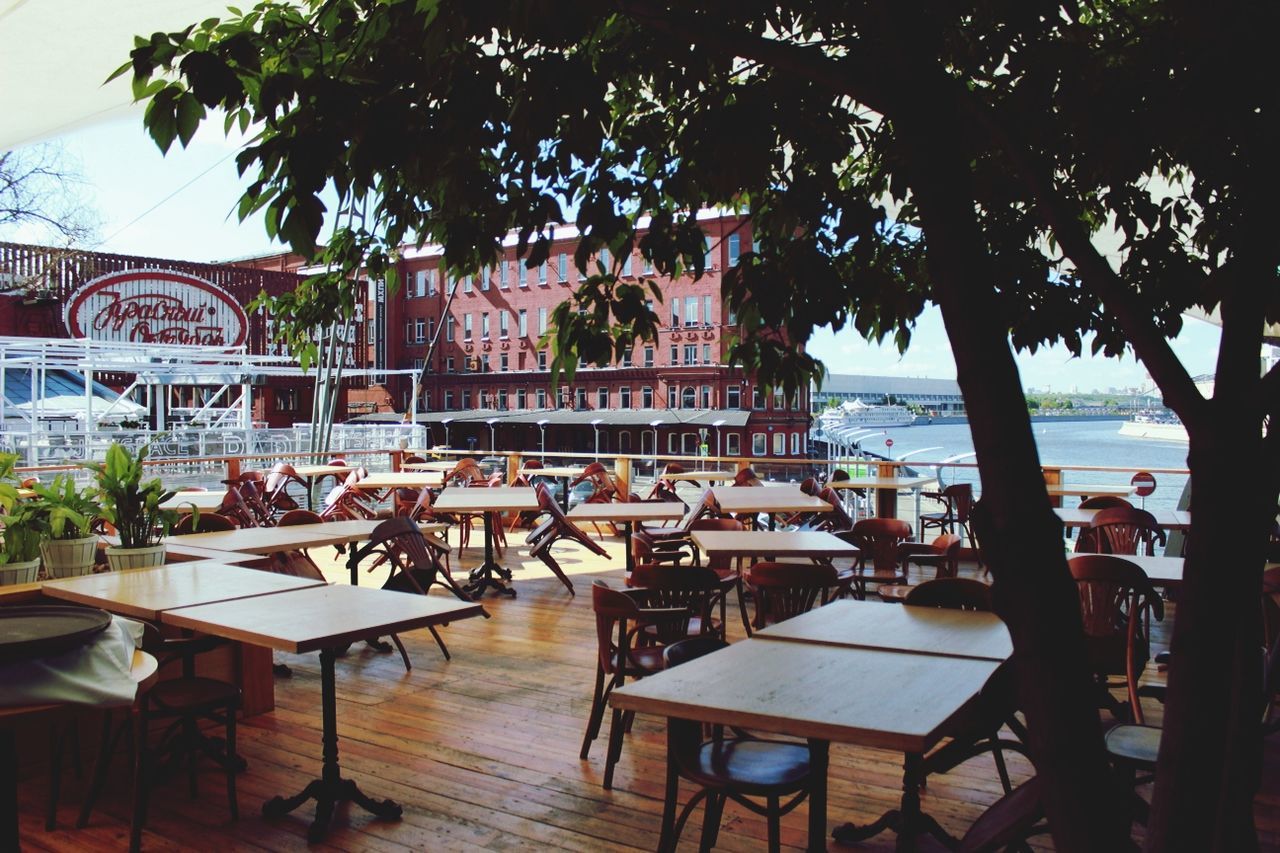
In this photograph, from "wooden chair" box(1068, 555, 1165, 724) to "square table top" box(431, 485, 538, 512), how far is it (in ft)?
14.3

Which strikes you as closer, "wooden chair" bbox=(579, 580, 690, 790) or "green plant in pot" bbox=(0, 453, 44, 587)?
"wooden chair" bbox=(579, 580, 690, 790)

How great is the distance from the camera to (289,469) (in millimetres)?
10602

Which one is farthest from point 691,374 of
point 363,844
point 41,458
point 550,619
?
point 363,844

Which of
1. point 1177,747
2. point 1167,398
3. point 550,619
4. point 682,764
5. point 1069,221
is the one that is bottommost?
point 550,619

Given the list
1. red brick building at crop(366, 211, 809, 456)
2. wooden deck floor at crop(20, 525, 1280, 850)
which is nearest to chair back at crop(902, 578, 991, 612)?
wooden deck floor at crop(20, 525, 1280, 850)

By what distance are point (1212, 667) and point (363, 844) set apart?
2902mm

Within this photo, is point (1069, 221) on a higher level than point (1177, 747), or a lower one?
higher

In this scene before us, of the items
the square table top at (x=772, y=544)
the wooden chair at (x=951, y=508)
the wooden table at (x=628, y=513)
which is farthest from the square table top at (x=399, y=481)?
the wooden chair at (x=951, y=508)

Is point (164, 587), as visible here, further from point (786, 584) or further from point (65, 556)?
point (786, 584)

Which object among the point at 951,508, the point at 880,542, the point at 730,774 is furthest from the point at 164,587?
the point at 951,508

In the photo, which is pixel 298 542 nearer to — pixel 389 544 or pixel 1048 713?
pixel 389 544

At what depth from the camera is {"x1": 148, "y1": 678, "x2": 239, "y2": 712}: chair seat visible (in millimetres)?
3607

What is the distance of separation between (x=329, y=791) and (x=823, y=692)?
6.36ft

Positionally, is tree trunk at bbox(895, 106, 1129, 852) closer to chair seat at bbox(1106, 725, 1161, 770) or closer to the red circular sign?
chair seat at bbox(1106, 725, 1161, 770)
